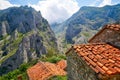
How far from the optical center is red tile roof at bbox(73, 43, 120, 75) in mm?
8506

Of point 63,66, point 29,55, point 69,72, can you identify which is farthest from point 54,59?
point 29,55

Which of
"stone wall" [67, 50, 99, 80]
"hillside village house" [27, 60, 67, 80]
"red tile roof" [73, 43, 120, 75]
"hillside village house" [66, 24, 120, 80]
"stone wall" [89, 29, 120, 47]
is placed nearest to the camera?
"hillside village house" [66, 24, 120, 80]

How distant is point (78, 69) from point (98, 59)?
182 cm

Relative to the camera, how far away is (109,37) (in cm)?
1260

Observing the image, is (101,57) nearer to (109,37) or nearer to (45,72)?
(109,37)

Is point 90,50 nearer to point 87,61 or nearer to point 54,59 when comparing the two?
point 87,61

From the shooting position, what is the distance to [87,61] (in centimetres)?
998

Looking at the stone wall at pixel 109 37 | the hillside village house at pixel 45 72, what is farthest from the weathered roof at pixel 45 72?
the stone wall at pixel 109 37

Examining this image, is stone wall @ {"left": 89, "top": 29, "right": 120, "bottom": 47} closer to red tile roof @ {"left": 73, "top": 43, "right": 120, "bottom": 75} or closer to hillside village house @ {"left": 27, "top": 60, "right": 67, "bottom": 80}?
red tile roof @ {"left": 73, "top": 43, "right": 120, "bottom": 75}

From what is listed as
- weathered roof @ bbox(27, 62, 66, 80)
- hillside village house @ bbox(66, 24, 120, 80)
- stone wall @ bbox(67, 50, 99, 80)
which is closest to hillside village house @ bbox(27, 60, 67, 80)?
weathered roof @ bbox(27, 62, 66, 80)

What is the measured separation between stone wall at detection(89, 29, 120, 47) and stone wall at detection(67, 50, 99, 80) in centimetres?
218

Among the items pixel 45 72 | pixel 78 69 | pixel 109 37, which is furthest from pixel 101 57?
pixel 45 72

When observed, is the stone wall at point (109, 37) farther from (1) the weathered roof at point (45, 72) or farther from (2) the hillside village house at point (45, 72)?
(1) the weathered roof at point (45, 72)

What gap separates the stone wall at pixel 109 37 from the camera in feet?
38.8
